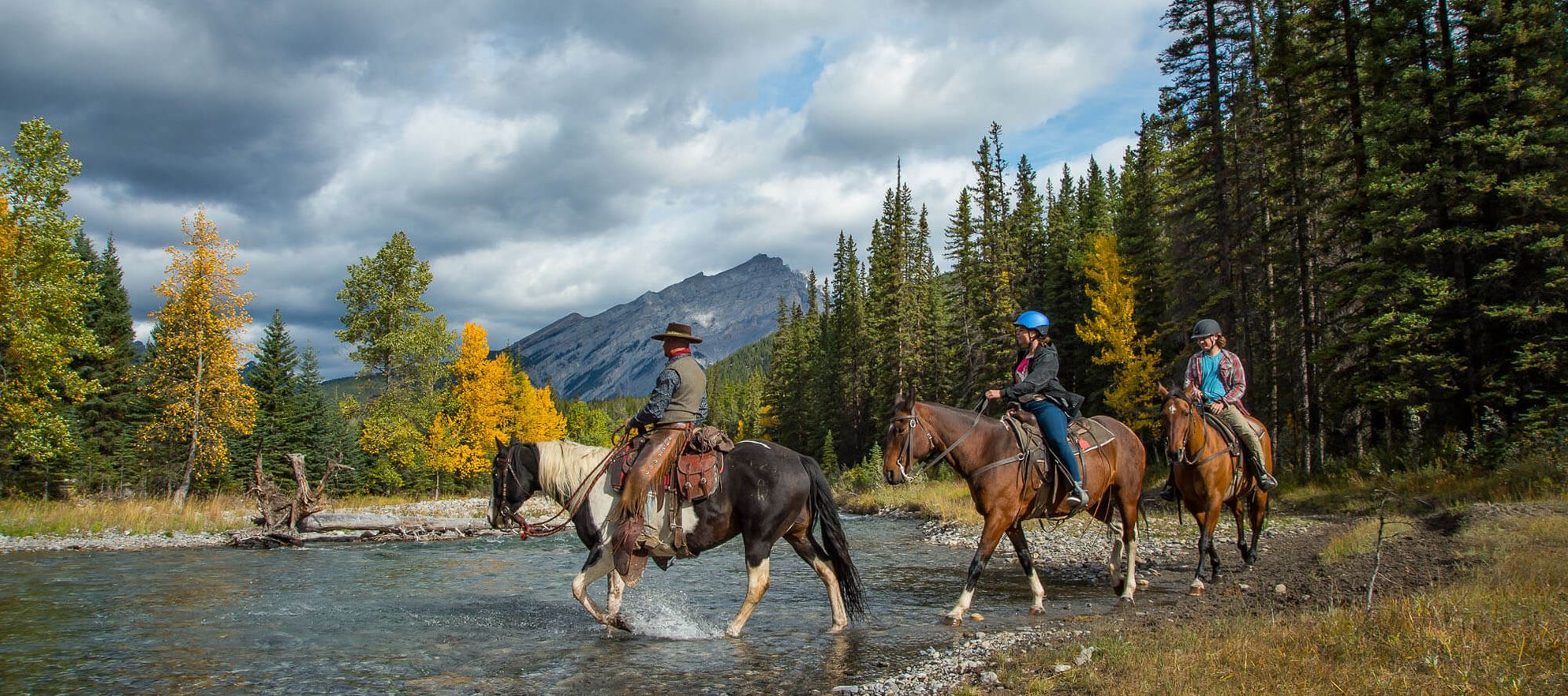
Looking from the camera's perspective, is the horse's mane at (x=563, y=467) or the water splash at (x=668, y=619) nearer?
the water splash at (x=668, y=619)

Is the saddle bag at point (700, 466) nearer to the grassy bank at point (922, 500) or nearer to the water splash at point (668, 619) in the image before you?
the water splash at point (668, 619)

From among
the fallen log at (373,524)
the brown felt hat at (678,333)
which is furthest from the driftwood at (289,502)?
the brown felt hat at (678,333)

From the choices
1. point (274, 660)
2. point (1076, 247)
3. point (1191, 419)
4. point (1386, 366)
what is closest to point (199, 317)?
point (274, 660)

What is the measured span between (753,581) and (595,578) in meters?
1.80

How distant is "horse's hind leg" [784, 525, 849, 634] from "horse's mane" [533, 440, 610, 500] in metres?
Result: 2.54

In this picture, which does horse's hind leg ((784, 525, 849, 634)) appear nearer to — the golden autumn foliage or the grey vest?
the grey vest

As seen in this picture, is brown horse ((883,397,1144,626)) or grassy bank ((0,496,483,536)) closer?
brown horse ((883,397,1144,626))

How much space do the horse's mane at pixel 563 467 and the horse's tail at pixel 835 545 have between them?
8.56 ft

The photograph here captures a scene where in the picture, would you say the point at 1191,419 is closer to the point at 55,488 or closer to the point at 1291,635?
the point at 1291,635

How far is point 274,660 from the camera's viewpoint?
783 centimetres

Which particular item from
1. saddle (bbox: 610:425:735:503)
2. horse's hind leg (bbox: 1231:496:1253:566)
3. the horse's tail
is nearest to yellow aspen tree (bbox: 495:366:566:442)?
saddle (bbox: 610:425:735:503)

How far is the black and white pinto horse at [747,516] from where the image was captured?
8.77m

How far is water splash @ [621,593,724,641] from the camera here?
9.00 meters

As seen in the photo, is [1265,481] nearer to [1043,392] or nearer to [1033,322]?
[1043,392]
